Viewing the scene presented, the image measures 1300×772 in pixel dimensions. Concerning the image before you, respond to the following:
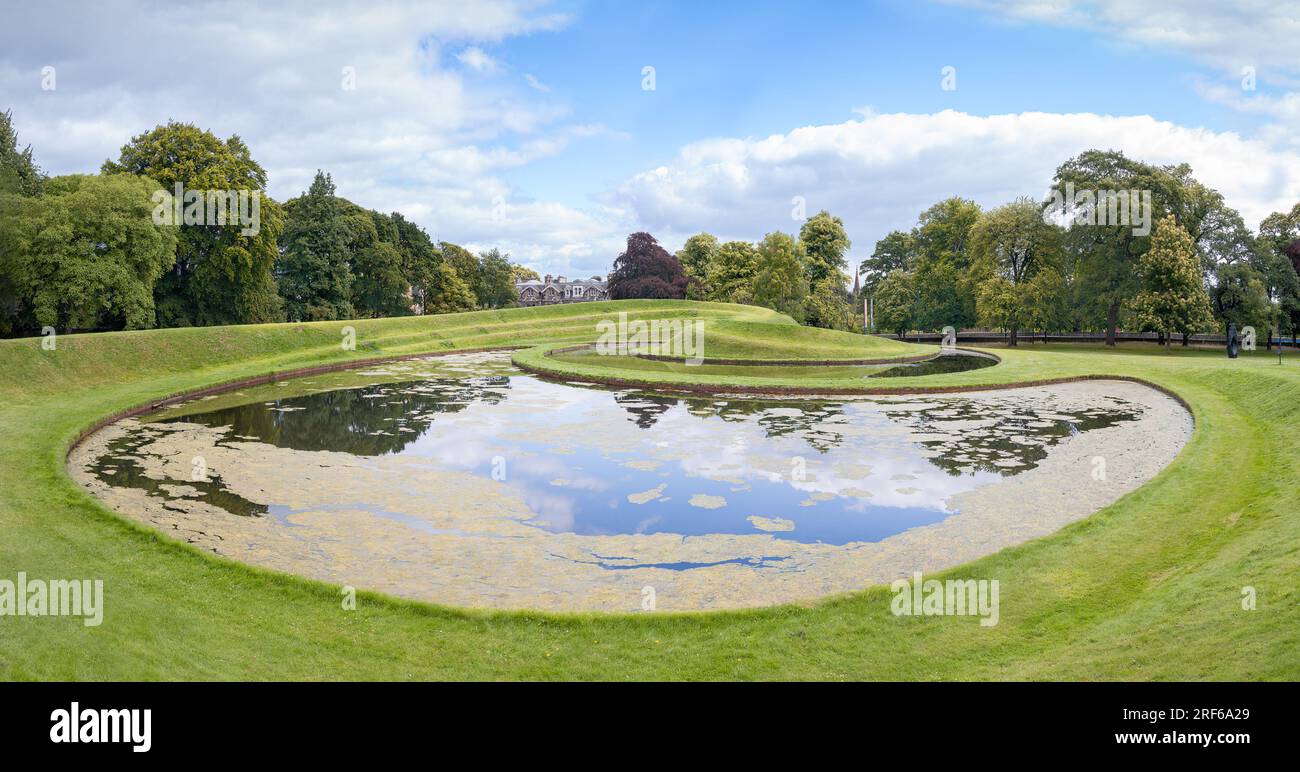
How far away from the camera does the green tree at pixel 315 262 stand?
5947cm

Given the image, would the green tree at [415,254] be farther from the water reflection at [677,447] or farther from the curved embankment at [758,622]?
the curved embankment at [758,622]

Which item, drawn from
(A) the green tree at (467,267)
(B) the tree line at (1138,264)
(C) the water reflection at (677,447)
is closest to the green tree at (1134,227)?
(B) the tree line at (1138,264)

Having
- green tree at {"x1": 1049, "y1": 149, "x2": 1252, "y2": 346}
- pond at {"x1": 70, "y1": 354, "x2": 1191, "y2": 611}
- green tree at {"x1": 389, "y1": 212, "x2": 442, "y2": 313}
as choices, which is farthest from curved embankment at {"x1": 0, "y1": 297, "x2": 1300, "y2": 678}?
green tree at {"x1": 389, "y1": 212, "x2": 442, "y2": 313}

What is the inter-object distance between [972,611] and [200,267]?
48.5 meters

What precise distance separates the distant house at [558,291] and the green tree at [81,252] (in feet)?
345

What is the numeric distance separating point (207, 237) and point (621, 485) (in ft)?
134

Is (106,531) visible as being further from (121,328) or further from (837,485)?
(121,328)

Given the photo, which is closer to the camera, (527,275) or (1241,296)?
(1241,296)

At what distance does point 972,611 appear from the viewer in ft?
27.8

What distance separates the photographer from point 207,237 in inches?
1743

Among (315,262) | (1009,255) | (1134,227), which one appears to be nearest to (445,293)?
(315,262)

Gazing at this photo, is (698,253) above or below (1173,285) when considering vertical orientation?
above

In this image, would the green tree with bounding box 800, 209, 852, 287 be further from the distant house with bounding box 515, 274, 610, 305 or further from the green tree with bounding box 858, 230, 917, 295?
the distant house with bounding box 515, 274, 610, 305

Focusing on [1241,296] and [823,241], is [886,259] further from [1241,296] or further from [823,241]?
[1241,296]
